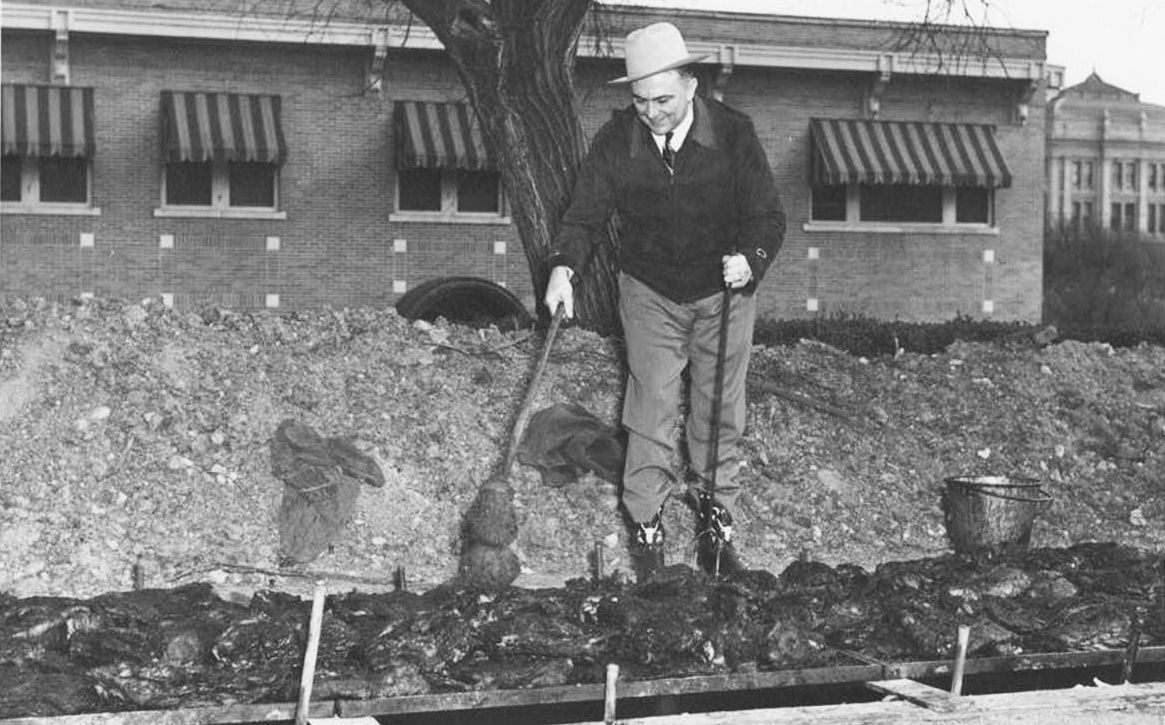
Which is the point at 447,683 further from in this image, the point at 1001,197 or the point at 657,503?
the point at 1001,197

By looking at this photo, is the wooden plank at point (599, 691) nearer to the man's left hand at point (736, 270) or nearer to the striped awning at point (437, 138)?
the man's left hand at point (736, 270)

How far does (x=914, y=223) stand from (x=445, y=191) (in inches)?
355

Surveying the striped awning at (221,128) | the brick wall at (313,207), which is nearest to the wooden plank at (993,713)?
the striped awning at (221,128)

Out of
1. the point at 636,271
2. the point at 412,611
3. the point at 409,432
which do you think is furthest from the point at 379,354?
the point at 412,611

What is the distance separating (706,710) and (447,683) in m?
0.94

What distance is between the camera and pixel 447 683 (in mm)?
4645

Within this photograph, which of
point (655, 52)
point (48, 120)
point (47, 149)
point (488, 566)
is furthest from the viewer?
point (48, 120)

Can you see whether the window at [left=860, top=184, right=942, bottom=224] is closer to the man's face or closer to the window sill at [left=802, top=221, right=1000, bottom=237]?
the window sill at [left=802, top=221, right=1000, bottom=237]

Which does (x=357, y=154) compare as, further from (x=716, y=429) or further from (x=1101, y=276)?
(x=1101, y=276)

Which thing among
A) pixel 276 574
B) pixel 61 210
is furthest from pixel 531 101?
pixel 61 210

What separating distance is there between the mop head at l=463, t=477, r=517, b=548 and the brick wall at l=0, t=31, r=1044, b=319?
19394 millimetres

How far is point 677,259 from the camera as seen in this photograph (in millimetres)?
6867

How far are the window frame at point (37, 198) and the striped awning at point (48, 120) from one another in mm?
706

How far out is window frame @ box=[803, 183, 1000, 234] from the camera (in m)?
29.1
